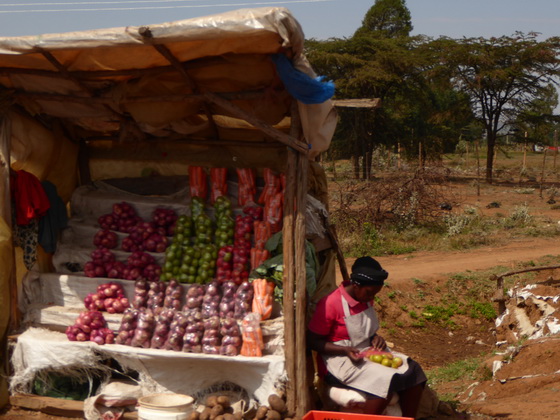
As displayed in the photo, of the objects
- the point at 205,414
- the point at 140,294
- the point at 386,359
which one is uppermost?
the point at 140,294

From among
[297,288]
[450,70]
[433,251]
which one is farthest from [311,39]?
[297,288]

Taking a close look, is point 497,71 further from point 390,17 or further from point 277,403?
point 277,403

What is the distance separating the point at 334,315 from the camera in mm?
4785

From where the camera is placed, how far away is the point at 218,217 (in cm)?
600

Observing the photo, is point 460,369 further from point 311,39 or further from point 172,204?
point 311,39

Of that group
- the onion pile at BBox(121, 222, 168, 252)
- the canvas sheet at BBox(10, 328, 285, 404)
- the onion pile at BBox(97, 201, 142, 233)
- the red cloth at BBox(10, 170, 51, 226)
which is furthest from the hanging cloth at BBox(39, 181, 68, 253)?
the canvas sheet at BBox(10, 328, 285, 404)

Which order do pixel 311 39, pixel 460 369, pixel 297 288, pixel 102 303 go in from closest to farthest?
pixel 297 288 < pixel 102 303 < pixel 460 369 < pixel 311 39

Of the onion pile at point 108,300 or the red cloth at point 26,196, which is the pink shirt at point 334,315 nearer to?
the onion pile at point 108,300

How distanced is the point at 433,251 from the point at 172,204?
26.9 ft

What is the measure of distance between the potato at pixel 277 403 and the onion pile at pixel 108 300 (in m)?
1.57

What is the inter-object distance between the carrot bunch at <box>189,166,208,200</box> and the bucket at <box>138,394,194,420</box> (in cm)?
195

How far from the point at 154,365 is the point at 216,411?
0.66m

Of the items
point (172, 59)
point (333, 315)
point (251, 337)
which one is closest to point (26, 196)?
point (172, 59)

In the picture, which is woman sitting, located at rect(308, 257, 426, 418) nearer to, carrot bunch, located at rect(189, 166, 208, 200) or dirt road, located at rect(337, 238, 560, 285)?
carrot bunch, located at rect(189, 166, 208, 200)
